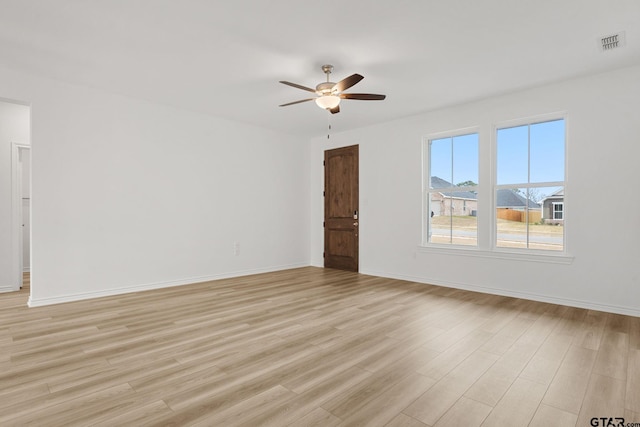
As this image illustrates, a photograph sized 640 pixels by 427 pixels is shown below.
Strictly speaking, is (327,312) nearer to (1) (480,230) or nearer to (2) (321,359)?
(2) (321,359)

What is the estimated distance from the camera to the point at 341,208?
685cm

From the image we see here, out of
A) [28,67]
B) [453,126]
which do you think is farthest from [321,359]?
[28,67]

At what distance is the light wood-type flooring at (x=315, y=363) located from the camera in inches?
74.6

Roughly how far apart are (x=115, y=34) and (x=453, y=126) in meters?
4.54

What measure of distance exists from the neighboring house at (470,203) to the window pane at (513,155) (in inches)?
8.0

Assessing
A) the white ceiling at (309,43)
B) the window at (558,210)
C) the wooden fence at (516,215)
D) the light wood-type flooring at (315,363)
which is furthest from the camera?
the wooden fence at (516,215)

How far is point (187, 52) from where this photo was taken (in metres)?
3.42

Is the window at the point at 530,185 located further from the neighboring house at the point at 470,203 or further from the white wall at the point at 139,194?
the white wall at the point at 139,194

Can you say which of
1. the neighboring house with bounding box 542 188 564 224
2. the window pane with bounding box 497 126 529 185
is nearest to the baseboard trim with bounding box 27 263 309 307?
the window pane with bounding box 497 126 529 185

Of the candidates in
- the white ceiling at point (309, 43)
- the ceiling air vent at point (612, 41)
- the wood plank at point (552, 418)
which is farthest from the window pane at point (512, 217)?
the wood plank at point (552, 418)

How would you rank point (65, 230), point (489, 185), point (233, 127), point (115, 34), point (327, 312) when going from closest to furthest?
point (115, 34) → point (327, 312) → point (65, 230) → point (489, 185) → point (233, 127)

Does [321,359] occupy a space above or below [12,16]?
below

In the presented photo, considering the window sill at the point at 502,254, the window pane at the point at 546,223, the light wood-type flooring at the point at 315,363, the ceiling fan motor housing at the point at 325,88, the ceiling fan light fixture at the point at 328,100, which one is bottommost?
the light wood-type flooring at the point at 315,363

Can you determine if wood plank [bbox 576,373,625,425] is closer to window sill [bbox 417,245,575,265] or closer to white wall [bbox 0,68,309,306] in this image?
window sill [bbox 417,245,575,265]
